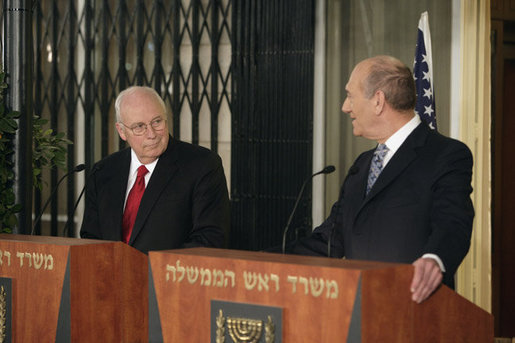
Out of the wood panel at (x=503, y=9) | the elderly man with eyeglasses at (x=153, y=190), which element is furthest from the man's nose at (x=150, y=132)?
the wood panel at (x=503, y=9)

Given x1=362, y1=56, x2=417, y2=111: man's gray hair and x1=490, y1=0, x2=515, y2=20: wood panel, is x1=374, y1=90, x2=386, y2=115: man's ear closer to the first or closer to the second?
x1=362, y1=56, x2=417, y2=111: man's gray hair

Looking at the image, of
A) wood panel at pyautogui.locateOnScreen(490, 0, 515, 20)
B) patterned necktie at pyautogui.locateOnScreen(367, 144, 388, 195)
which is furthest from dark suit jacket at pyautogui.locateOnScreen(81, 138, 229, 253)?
wood panel at pyautogui.locateOnScreen(490, 0, 515, 20)

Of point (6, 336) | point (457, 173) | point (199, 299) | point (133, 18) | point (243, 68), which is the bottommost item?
point (6, 336)

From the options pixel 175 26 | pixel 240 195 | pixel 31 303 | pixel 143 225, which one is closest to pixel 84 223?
pixel 143 225

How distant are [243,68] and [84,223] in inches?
93.5

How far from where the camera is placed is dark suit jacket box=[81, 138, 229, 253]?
9.79 ft

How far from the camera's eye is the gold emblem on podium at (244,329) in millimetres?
1793

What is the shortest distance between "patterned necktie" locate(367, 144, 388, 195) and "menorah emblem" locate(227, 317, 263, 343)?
80 cm

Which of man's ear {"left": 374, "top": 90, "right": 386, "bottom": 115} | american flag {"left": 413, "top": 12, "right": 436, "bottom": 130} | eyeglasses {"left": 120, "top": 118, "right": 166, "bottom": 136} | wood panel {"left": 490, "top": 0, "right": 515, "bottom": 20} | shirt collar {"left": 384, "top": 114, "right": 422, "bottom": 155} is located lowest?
shirt collar {"left": 384, "top": 114, "right": 422, "bottom": 155}

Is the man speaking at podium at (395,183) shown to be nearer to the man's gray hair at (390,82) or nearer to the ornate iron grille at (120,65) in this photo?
the man's gray hair at (390,82)

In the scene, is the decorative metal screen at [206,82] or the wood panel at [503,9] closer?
the decorative metal screen at [206,82]

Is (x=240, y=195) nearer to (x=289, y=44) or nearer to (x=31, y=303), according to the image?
(x=289, y=44)

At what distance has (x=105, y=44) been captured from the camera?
18.6 feet

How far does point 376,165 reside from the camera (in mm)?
2494
